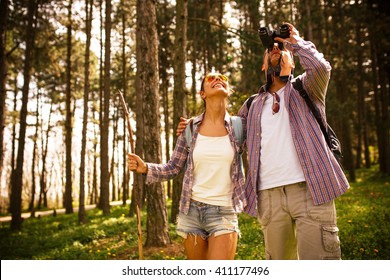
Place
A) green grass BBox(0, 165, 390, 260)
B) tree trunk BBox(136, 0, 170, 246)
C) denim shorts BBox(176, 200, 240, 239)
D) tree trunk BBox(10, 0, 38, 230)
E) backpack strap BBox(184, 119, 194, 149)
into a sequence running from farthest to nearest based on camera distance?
tree trunk BBox(10, 0, 38, 230) → tree trunk BBox(136, 0, 170, 246) → green grass BBox(0, 165, 390, 260) → backpack strap BBox(184, 119, 194, 149) → denim shorts BBox(176, 200, 240, 239)

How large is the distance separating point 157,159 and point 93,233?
16.4 ft

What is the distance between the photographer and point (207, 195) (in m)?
3.08

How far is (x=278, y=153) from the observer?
2.82m

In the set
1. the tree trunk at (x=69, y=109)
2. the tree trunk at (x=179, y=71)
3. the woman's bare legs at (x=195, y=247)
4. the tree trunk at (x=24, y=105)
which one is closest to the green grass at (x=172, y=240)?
the tree trunk at (x=179, y=71)

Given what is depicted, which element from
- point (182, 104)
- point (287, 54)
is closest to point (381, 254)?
point (287, 54)

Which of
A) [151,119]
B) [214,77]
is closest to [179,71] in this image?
[151,119]

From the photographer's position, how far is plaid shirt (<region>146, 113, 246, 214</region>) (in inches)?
122

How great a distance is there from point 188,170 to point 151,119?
4.33m

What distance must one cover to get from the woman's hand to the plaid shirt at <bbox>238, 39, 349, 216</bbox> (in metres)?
1.01

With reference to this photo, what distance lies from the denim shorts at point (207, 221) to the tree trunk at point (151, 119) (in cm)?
435

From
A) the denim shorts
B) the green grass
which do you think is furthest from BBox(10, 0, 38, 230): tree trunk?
the denim shorts

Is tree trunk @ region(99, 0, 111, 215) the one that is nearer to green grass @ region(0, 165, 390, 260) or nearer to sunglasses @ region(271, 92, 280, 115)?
green grass @ region(0, 165, 390, 260)

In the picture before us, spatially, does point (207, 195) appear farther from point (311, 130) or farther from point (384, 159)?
point (384, 159)

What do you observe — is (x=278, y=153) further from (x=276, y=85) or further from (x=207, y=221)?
(x=207, y=221)
